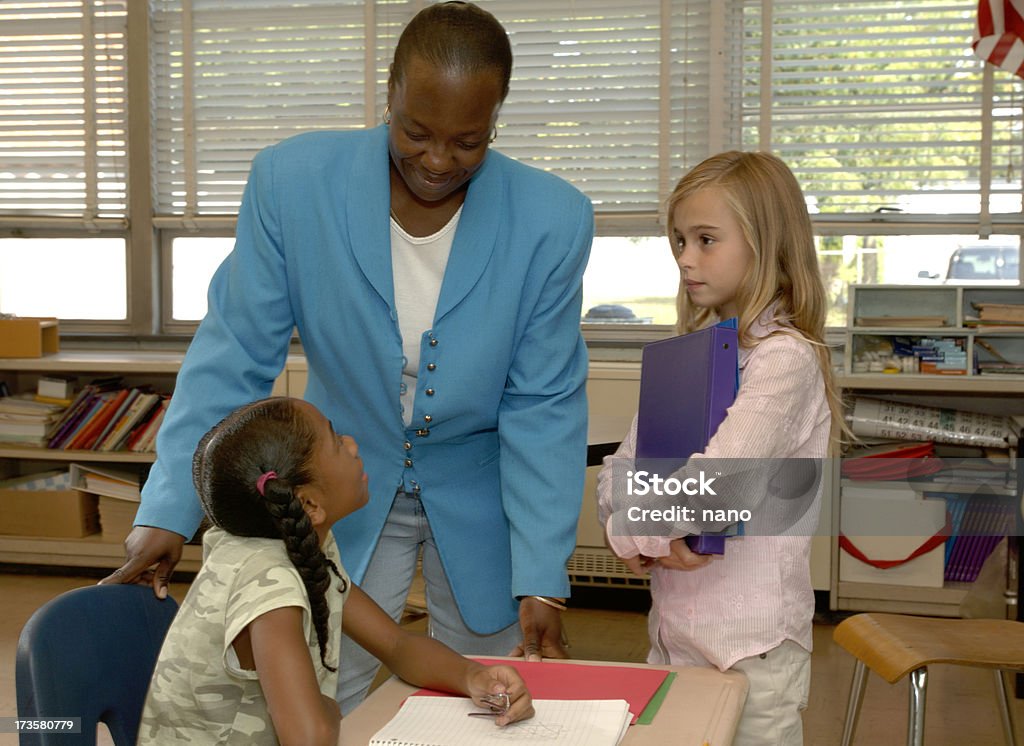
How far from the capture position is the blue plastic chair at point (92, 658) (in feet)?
3.55

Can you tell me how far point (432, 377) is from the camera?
143 centimetres

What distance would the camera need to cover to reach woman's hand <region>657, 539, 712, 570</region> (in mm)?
1314

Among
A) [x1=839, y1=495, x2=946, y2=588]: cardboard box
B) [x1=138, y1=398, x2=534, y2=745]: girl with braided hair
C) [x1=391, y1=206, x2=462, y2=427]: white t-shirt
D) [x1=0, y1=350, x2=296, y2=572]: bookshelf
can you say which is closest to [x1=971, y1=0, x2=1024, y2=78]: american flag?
[x1=839, y1=495, x2=946, y2=588]: cardboard box

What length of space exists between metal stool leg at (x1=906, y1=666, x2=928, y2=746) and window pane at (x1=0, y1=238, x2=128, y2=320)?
3.58 meters

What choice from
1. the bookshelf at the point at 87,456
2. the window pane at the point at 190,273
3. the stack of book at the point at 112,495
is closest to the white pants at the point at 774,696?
the bookshelf at the point at 87,456

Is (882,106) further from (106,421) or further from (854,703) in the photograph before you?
(106,421)

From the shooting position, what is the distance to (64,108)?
172 inches

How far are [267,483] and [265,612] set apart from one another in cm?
13

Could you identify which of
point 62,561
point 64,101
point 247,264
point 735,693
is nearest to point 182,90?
point 64,101

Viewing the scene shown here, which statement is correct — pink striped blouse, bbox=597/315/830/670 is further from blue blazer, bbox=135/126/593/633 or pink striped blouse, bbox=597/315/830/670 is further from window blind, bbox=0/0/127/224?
window blind, bbox=0/0/127/224

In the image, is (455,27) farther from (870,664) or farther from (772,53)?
(772,53)

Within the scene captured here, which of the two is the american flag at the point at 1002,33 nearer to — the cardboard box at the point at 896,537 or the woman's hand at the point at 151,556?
the cardboard box at the point at 896,537

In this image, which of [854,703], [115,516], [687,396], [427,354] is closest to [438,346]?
[427,354]

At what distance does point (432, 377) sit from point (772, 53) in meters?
2.89
